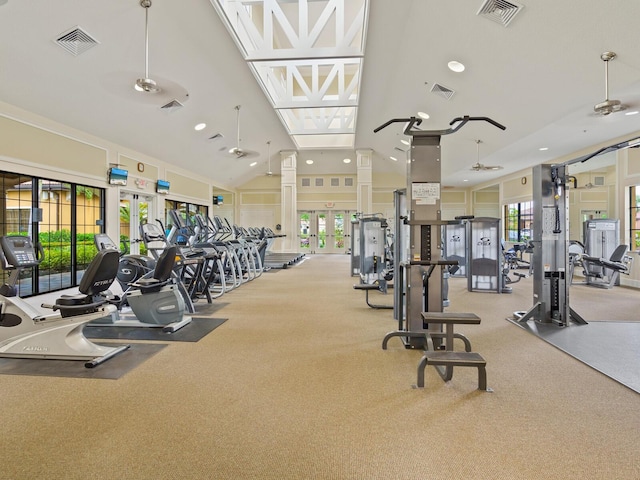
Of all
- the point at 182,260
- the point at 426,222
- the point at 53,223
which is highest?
the point at 53,223

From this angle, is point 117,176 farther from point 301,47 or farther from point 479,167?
point 479,167

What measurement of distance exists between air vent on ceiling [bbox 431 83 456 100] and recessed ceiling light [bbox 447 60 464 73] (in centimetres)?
68

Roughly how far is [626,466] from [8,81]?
7.44 metres

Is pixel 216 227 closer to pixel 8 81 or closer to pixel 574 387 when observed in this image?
pixel 8 81

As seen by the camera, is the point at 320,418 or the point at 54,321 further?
the point at 54,321

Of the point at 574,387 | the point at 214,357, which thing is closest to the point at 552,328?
the point at 574,387

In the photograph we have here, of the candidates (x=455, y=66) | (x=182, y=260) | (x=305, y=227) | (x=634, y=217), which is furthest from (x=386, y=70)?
(x=305, y=227)

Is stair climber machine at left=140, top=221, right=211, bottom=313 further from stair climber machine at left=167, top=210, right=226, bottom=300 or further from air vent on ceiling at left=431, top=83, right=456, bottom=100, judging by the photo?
air vent on ceiling at left=431, top=83, right=456, bottom=100

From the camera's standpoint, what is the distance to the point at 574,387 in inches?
104

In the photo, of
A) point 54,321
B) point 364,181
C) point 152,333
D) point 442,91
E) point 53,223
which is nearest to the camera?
point 54,321

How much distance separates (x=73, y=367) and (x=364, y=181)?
510 inches

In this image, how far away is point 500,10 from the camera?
4262 millimetres

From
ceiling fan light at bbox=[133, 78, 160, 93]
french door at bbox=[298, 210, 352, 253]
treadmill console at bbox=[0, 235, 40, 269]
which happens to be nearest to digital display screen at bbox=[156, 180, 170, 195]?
ceiling fan light at bbox=[133, 78, 160, 93]

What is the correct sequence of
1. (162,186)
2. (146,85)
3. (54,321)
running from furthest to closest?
(162,186) < (146,85) < (54,321)
